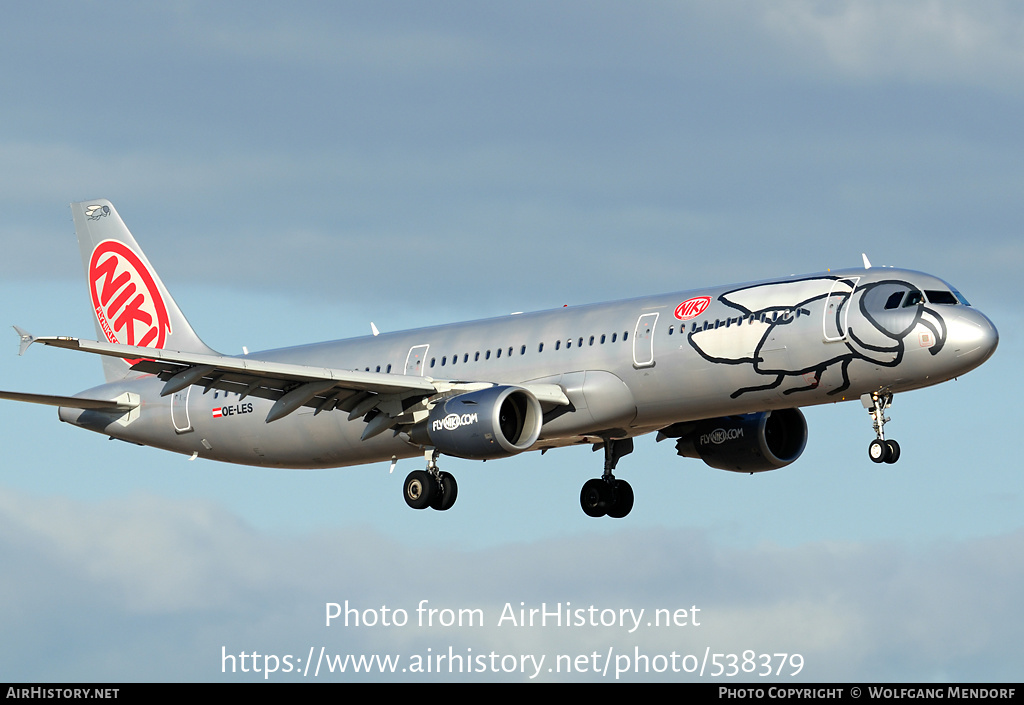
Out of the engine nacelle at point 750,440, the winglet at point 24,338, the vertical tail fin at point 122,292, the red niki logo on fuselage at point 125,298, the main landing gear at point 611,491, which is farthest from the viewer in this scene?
the red niki logo on fuselage at point 125,298

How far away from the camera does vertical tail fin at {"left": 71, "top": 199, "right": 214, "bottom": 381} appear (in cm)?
5459

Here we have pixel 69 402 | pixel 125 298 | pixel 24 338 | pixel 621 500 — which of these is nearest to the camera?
pixel 24 338

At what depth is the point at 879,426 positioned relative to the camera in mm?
40719

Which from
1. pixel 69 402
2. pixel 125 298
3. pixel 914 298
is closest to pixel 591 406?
pixel 914 298

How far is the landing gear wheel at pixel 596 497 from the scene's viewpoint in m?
48.3

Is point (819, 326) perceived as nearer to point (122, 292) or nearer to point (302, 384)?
point (302, 384)

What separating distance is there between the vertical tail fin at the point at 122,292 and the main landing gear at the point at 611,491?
46.7 feet

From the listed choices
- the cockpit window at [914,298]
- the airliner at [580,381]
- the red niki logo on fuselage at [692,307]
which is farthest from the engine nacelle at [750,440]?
the cockpit window at [914,298]

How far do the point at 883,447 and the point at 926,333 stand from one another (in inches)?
117

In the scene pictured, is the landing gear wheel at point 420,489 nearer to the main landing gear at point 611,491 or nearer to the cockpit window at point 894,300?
the main landing gear at point 611,491

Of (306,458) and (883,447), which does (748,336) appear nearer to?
(883,447)

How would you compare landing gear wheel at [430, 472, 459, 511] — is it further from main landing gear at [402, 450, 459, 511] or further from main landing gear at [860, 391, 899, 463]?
main landing gear at [860, 391, 899, 463]

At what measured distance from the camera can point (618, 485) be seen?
4834 centimetres

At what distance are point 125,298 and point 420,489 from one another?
15433 mm
